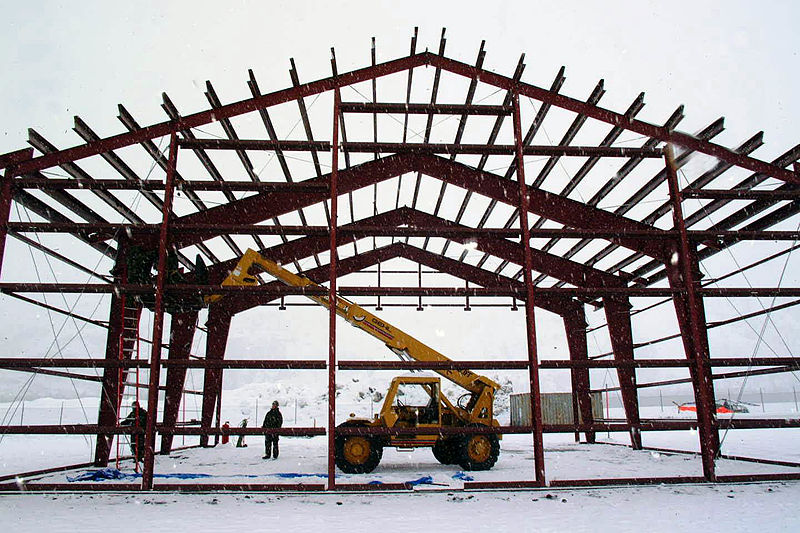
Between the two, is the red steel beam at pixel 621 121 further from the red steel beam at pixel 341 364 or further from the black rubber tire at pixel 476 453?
the black rubber tire at pixel 476 453

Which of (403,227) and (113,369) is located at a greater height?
(403,227)

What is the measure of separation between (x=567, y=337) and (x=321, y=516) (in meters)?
15.2

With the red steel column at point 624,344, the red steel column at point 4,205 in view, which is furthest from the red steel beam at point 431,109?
the red steel column at point 624,344

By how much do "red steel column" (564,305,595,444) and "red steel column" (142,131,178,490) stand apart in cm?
1531

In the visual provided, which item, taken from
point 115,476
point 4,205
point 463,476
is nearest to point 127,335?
point 115,476

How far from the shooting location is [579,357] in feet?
64.7

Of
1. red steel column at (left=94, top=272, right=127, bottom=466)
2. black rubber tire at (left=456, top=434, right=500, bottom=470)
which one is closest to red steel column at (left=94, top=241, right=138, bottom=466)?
red steel column at (left=94, top=272, right=127, bottom=466)

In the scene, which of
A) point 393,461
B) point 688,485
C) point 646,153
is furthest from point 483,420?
point 646,153

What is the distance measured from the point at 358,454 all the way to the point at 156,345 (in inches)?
217

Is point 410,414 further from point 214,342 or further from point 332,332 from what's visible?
point 214,342

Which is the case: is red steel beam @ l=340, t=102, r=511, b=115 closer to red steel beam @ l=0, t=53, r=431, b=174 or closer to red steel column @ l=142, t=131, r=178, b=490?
red steel beam @ l=0, t=53, r=431, b=174

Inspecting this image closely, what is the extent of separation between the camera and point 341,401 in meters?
64.9

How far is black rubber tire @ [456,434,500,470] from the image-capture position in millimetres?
12047

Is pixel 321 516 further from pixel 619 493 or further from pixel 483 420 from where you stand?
pixel 483 420
